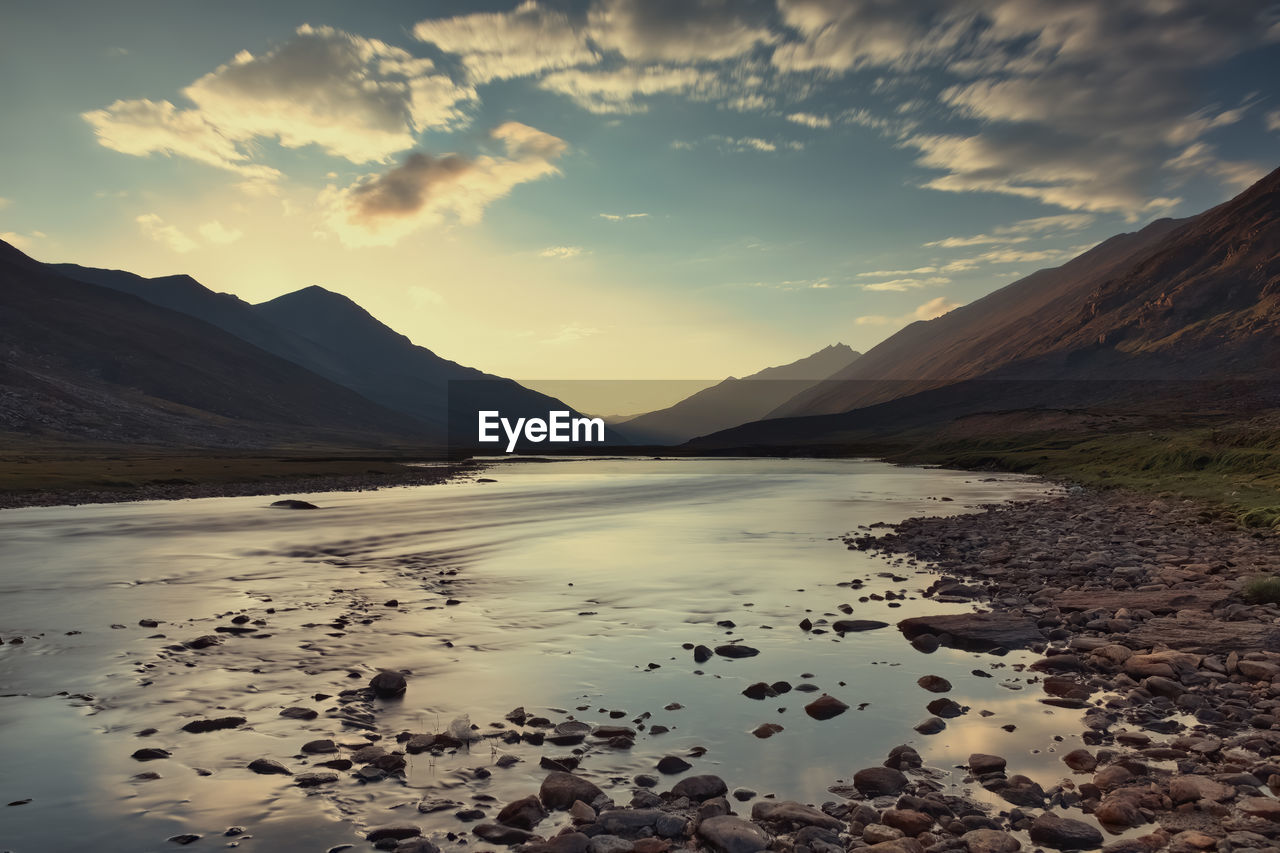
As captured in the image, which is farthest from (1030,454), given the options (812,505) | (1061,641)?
(1061,641)

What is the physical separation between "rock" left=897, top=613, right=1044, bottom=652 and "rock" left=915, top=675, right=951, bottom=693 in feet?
10.6

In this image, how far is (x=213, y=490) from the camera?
268 feet

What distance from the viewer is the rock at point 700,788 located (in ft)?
32.7

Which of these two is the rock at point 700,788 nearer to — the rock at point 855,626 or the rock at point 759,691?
the rock at point 759,691

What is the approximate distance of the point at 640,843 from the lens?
848 cm

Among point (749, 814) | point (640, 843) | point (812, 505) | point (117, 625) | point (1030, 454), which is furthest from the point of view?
point (1030, 454)

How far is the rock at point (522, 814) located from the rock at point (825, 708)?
587 centimetres

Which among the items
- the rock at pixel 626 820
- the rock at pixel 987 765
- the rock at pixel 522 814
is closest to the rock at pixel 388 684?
the rock at pixel 522 814

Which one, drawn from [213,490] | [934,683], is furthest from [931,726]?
[213,490]

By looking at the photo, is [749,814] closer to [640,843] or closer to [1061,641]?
[640,843]

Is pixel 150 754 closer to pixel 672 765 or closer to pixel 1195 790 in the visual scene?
pixel 672 765

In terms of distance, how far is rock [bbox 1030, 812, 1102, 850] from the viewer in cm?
838

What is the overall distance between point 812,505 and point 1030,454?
73293mm

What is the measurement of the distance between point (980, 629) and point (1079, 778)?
8.06 metres
